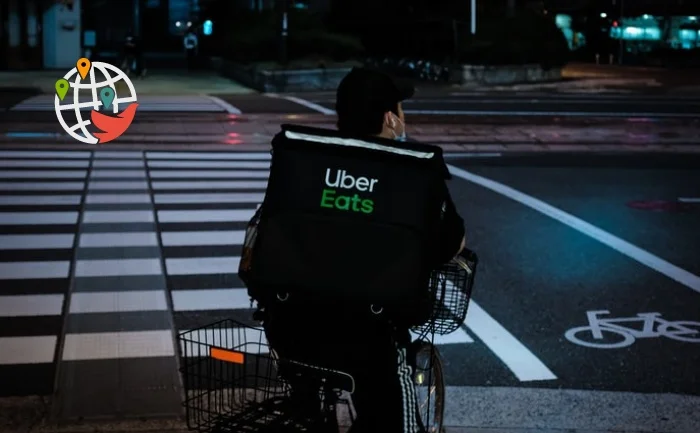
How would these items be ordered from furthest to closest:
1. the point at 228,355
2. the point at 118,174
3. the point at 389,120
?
the point at 118,174 → the point at 389,120 → the point at 228,355

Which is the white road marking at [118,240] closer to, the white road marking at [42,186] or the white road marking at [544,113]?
the white road marking at [42,186]

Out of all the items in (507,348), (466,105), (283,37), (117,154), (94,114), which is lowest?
(507,348)

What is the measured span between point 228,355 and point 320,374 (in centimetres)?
31

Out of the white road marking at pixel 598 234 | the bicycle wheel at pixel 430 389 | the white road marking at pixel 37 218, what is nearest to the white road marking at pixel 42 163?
the white road marking at pixel 37 218

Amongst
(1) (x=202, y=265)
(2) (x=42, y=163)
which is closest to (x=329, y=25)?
(2) (x=42, y=163)

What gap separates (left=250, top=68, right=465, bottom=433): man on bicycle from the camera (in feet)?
10.5

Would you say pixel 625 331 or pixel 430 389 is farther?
pixel 625 331

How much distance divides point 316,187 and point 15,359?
3.78 meters

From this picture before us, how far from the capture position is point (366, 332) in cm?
322

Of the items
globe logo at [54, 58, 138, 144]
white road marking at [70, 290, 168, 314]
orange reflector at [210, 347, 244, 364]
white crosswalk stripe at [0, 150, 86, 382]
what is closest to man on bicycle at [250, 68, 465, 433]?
orange reflector at [210, 347, 244, 364]

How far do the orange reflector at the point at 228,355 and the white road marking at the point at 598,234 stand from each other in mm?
6227

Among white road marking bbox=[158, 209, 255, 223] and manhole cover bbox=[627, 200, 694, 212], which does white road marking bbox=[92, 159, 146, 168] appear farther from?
manhole cover bbox=[627, 200, 694, 212]

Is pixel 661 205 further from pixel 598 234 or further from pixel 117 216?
pixel 117 216

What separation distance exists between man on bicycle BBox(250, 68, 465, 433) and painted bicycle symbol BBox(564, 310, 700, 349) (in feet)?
12.7
